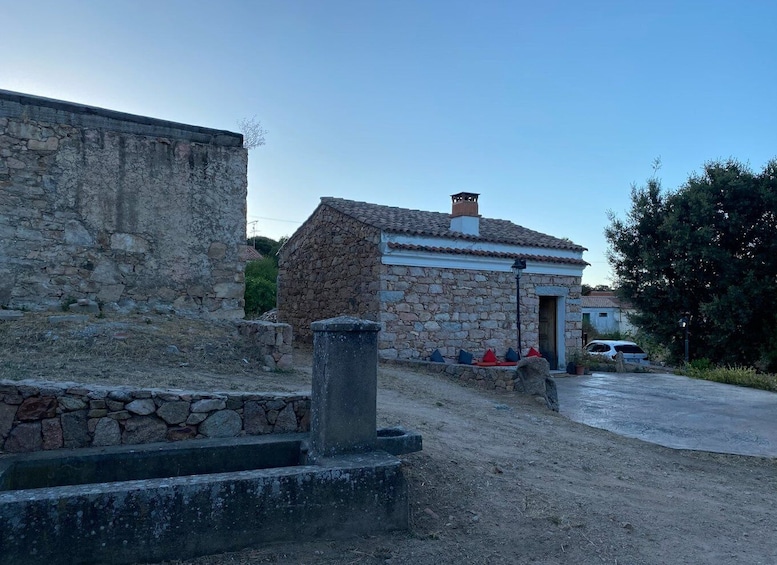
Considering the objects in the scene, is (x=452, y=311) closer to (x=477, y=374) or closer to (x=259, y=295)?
(x=477, y=374)

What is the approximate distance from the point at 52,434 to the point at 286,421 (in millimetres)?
1623

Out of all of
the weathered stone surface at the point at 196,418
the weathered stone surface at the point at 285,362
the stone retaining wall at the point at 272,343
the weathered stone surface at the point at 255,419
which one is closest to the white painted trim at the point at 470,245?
the stone retaining wall at the point at 272,343

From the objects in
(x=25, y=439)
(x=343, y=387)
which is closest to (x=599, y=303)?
(x=343, y=387)

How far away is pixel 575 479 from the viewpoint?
527cm

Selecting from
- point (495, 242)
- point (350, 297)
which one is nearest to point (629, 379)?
point (495, 242)

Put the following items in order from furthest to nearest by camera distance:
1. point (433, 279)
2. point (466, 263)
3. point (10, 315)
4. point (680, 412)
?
point (466, 263) < point (433, 279) < point (680, 412) < point (10, 315)

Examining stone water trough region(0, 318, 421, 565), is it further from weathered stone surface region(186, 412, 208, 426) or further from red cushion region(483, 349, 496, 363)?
red cushion region(483, 349, 496, 363)

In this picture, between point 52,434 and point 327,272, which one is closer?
point 52,434

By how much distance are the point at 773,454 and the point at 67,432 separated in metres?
7.26

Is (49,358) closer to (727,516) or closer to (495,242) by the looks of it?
(727,516)

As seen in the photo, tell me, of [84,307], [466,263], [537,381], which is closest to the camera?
[84,307]

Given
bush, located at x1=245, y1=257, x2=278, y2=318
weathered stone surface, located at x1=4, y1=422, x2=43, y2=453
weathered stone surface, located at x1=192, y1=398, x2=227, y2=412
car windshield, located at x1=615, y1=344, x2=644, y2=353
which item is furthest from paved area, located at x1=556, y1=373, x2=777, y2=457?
bush, located at x1=245, y1=257, x2=278, y2=318

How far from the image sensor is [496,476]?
500cm

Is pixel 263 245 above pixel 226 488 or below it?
above
